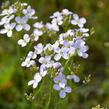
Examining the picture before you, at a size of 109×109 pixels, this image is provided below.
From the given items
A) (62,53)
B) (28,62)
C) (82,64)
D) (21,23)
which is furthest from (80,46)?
(82,64)

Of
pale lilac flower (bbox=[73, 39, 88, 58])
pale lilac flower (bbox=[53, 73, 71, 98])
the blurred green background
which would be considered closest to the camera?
pale lilac flower (bbox=[53, 73, 71, 98])

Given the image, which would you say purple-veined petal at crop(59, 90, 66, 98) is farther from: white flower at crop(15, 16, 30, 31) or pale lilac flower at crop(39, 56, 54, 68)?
white flower at crop(15, 16, 30, 31)

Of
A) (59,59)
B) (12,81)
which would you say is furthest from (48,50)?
(12,81)

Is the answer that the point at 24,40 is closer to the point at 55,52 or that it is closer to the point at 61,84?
the point at 55,52

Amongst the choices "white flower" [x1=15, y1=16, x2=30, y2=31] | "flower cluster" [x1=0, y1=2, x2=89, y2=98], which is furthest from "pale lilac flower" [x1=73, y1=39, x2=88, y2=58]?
"white flower" [x1=15, y1=16, x2=30, y2=31]

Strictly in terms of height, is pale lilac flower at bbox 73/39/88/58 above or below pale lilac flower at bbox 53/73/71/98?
above

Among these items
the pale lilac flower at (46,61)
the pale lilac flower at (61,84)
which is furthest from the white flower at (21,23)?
the pale lilac flower at (61,84)

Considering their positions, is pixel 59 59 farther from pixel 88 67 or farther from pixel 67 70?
pixel 88 67

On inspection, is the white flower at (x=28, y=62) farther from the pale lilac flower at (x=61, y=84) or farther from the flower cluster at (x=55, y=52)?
the pale lilac flower at (x=61, y=84)
